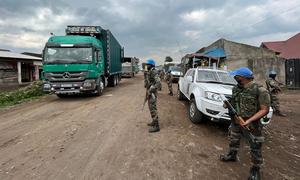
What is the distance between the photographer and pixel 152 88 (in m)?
5.37

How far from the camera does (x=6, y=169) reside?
348cm

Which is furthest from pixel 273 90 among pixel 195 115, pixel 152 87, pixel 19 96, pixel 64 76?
pixel 19 96

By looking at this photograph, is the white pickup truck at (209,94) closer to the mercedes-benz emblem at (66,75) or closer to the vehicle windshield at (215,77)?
the vehicle windshield at (215,77)

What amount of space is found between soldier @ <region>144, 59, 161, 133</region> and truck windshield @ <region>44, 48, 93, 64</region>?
18.1 ft

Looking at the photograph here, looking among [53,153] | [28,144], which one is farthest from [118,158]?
[28,144]

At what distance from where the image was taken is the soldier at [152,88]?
17.4 feet

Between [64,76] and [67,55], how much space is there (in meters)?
1.01

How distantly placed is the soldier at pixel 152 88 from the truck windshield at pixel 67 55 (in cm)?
553

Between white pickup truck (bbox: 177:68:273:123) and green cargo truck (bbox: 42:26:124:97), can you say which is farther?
green cargo truck (bbox: 42:26:124:97)

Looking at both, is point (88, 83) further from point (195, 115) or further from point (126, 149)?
point (126, 149)

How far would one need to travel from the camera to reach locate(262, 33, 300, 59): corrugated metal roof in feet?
103

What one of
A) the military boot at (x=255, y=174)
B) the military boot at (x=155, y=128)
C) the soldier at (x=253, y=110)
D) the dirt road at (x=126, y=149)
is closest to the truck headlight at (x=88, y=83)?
the dirt road at (x=126, y=149)

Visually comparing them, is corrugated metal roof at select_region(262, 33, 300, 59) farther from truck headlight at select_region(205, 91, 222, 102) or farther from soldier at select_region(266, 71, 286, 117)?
truck headlight at select_region(205, 91, 222, 102)

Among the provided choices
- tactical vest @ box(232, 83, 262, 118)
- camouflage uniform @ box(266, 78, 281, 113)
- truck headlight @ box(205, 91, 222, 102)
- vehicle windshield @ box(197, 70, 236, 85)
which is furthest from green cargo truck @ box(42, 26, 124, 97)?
tactical vest @ box(232, 83, 262, 118)
